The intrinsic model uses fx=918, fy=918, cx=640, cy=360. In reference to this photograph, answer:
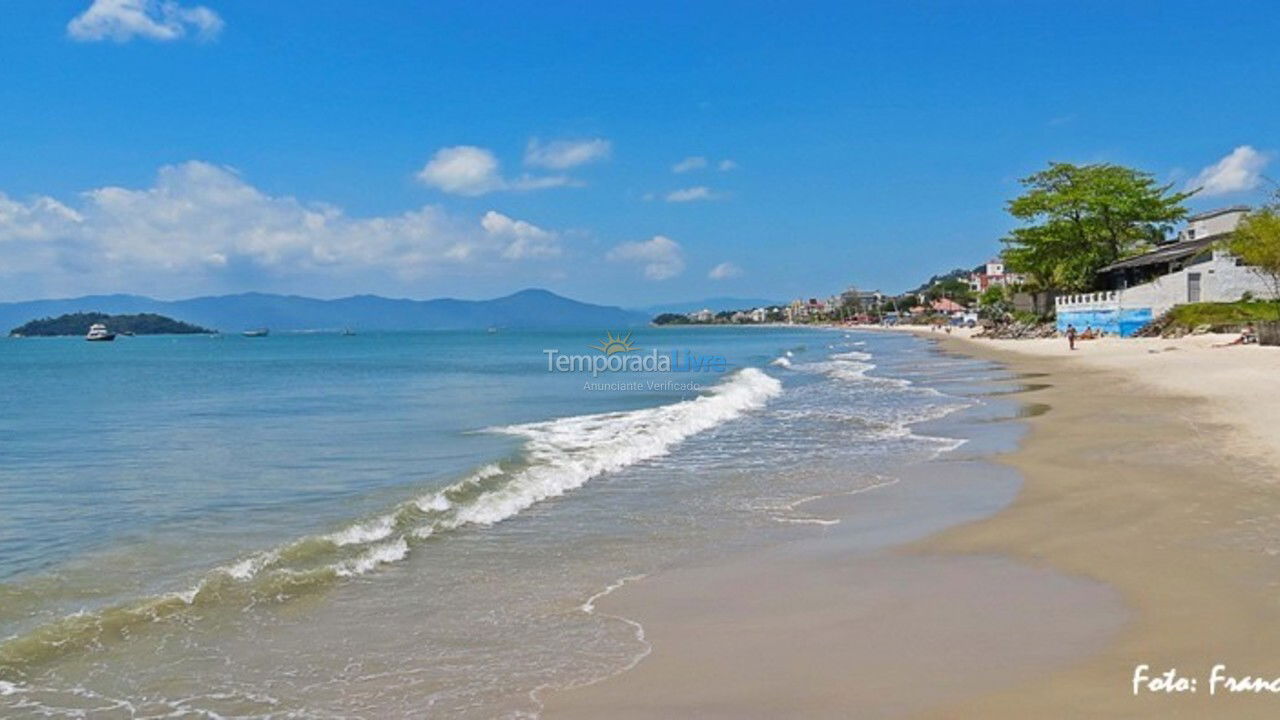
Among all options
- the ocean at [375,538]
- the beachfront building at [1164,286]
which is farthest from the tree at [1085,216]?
the ocean at [375,538]

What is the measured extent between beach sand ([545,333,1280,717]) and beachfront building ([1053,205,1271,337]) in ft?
153

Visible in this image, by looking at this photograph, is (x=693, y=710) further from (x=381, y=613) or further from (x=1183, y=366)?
(x=1183, y=366)

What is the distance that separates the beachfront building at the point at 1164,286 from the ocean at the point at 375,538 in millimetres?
36325

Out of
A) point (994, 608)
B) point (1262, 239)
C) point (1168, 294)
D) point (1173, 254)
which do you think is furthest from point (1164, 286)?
point (994, 608)

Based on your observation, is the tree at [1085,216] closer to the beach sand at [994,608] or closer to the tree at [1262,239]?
the tree at [1262,239]

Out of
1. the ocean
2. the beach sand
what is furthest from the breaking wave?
the beach sand

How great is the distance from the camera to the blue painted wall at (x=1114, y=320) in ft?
186

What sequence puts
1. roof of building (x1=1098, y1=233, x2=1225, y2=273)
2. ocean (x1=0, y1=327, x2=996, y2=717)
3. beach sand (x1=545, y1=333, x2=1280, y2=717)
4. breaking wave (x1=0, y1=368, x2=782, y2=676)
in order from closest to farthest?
beach sand (x1=545, y1=333, x2=1280, y2=717) < ocean (x1=0, y1=327, x2=996, y2=717) < breaking wave (x1=0, y1=368, x2=782, y2=676) < roof of building (x1=1098, y1=233, x2=1225, y2=273)

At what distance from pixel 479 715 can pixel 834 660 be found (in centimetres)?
245

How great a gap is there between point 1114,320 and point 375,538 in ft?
192

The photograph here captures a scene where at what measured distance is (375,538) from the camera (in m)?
10.9

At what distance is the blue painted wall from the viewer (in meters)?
56.7

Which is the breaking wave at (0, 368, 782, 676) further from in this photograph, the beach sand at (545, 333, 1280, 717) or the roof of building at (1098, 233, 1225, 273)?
the roof of building at (1098, 233, 1225, 273)

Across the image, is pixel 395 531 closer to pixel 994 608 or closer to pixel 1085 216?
pixel 994 608
